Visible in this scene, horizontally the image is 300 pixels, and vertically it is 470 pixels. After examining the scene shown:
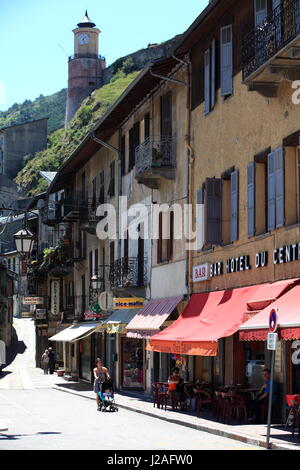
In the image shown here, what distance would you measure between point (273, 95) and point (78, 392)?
838 inches

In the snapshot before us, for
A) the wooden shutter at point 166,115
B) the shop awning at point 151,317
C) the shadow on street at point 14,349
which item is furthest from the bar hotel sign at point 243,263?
the shadow on street at point 14,349

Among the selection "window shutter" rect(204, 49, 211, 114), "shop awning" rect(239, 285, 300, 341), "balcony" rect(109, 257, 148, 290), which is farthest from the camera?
"balcony" rect(109, 257, 148, 290)

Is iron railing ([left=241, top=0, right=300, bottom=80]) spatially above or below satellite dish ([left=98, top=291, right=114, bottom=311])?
above

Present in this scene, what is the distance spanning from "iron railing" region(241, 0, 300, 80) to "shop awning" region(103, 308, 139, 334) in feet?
53.6

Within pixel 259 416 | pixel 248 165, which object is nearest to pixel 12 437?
pixel 259 416

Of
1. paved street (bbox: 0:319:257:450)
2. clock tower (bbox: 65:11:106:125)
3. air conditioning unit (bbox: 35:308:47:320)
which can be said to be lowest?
paved street (bbox: 0:319:257:450)

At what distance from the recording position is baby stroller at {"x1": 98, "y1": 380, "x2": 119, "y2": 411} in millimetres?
28609

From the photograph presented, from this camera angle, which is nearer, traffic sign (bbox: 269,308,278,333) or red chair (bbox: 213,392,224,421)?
traffic sign (bbox: 269,308,278,333)

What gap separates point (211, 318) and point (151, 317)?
25.7 feet

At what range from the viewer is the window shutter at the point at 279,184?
21734 mm

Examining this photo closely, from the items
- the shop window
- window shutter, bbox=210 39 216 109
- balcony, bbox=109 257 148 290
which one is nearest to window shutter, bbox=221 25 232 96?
window shutter, bbox=210 39 216 109

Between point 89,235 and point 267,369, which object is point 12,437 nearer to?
point 267,369

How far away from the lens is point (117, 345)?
41375 millimetres

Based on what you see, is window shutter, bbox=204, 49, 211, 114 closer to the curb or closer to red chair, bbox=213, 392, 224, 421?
red chair, bbox=213, 392, 224, 421
